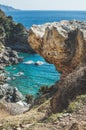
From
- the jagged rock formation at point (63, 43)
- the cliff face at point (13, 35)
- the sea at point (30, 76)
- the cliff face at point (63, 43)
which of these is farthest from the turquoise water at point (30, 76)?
the cliff face at point (63, 43)

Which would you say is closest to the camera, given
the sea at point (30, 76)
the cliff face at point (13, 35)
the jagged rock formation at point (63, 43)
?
the jagged rock formation at point (63, 43)

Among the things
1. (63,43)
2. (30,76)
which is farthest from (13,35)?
(63,43)

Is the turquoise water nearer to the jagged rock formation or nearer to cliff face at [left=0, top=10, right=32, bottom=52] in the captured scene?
cliff face at [left=0, top=10, right=32, bottom=52]

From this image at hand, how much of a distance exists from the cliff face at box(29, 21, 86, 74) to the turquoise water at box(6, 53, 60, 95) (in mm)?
26345

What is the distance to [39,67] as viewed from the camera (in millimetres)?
83750

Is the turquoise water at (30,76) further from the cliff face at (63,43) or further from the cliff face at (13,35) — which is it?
the cliff face at (63,43)

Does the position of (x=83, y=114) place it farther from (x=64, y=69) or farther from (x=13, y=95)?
(x=13, y=95)

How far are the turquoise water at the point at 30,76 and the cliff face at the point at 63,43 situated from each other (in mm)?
26345

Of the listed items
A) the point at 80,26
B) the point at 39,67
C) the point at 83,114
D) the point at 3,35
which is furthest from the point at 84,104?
the point at 3,35

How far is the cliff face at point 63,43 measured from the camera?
3075cm

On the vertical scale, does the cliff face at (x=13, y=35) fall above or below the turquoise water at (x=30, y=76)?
above

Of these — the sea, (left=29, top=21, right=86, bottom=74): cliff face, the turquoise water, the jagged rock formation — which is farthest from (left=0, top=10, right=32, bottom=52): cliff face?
(left=29, top=21, right=86, bottom=74): cliff face

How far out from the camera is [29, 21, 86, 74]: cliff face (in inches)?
1211

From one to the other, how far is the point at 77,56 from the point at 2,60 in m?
54.5
